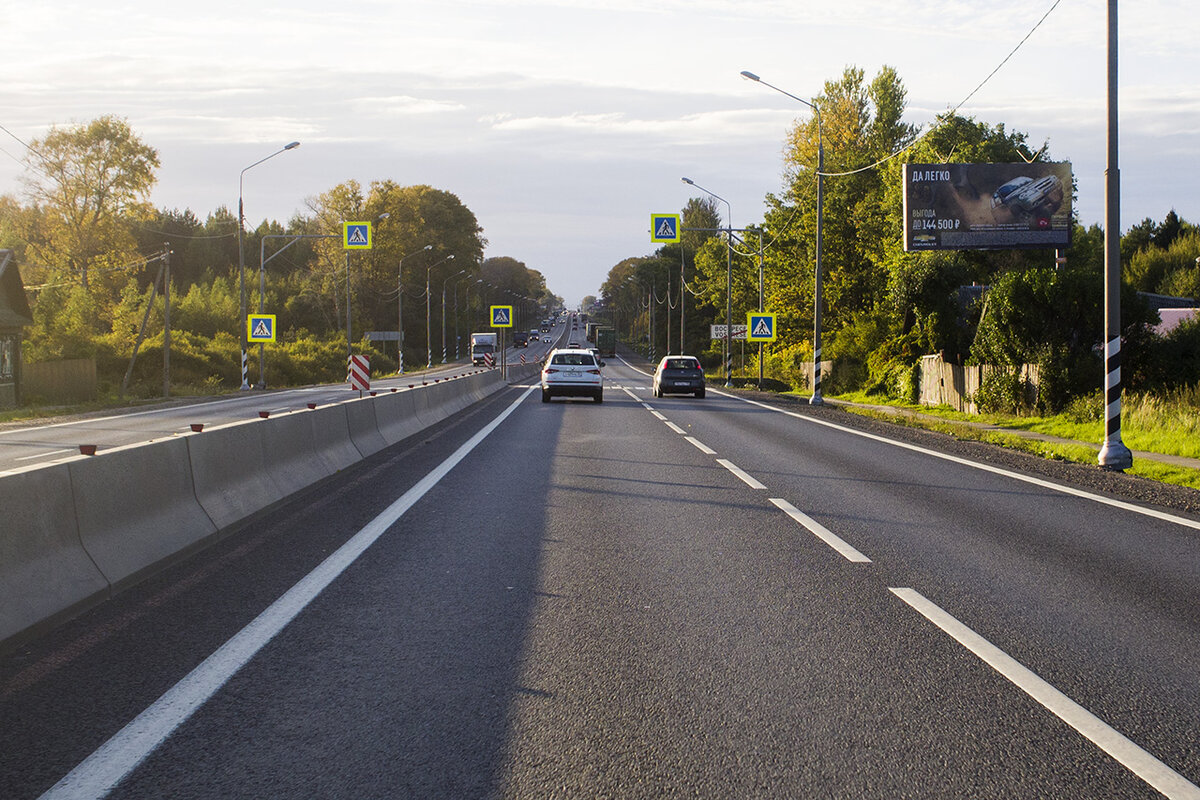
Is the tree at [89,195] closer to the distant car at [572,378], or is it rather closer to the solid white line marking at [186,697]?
the distant car at [572,378]

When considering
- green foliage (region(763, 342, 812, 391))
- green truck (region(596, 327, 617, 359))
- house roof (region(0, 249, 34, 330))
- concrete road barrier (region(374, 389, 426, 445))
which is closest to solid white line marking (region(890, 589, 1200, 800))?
concrete road barrier (region(374, 389, 426, 445))

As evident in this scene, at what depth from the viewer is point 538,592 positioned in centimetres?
654

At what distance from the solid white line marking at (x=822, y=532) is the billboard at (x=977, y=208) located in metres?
24.2

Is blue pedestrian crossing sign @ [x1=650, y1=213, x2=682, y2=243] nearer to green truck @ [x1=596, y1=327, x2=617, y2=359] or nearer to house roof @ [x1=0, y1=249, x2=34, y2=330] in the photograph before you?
house roof @ [x1=0, y1=249, x2=34, y2=330]

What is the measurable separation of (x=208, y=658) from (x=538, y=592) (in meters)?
2.09

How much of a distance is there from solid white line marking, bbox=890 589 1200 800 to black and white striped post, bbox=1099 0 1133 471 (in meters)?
9.77

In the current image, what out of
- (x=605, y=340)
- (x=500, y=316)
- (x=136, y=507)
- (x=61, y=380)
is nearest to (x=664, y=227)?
(x=500, y=316)

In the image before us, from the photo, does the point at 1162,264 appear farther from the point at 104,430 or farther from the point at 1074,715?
the point at 1074,715

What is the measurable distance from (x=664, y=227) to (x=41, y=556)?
3933 cm

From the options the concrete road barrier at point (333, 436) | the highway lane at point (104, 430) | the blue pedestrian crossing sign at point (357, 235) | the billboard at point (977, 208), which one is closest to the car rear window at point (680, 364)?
the billboard at point (977, 208)

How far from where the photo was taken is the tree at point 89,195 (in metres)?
61.7

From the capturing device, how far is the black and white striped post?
1444cm

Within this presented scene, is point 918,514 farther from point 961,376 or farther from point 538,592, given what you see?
point 961,376

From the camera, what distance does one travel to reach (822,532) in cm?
875
